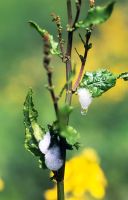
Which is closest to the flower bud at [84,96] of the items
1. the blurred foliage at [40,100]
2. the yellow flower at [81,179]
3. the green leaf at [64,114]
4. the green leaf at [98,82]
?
the green leaf at [98,82]

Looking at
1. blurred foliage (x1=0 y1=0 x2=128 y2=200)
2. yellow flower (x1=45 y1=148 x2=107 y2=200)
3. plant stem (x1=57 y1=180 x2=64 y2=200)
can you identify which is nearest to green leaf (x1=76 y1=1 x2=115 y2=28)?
plant stem (x1=57 y1=180 x2=64 y2=200)

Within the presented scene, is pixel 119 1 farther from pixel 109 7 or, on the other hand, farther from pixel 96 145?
pixel 109 7

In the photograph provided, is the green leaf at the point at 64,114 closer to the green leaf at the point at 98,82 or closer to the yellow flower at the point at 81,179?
the green leaf at the point at 98,82

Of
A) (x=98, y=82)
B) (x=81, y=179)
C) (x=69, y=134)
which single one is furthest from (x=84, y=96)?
(x=81, y=179)

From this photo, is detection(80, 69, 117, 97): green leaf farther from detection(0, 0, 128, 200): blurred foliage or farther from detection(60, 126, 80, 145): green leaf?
detection(0, 0, 128, 200): blurred foliage

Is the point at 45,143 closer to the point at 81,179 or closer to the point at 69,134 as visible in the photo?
the point at 69,134
